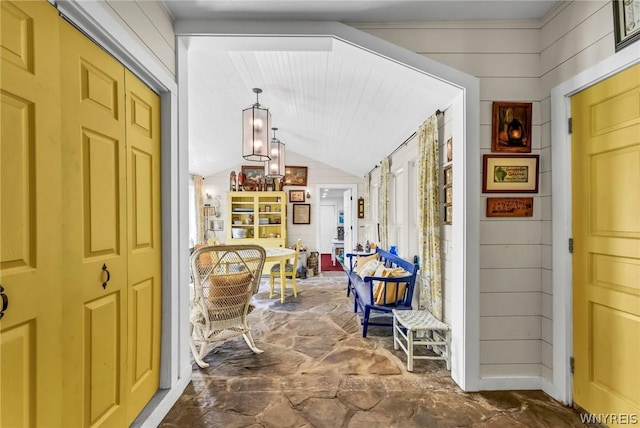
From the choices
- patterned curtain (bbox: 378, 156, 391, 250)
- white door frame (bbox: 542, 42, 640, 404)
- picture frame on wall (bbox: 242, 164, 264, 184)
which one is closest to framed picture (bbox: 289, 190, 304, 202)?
picture frame on wall (bbox: 242, 164, 264, 184)

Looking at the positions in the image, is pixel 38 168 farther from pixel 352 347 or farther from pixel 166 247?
pixel 352 347

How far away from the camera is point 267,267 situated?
514cm

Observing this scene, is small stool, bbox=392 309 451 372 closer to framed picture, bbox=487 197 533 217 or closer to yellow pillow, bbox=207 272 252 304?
framed picture, bbox=487 197 533 217

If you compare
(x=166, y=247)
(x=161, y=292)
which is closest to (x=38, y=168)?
(x=166, y=247)

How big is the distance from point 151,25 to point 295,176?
4.86m

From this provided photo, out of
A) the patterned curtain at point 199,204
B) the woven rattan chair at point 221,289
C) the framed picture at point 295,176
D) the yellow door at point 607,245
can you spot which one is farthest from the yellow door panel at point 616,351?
the patterned curtain at point 199,204

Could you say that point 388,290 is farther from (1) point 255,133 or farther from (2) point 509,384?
(1) point 255,133

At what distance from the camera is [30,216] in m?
1.00

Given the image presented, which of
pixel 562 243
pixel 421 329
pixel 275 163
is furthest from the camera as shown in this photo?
pixel 275 163

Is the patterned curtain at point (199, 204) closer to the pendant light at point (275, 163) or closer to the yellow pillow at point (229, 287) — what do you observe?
the pendant light at point (275, 163)

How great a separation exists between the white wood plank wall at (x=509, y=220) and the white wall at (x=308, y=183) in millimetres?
4502

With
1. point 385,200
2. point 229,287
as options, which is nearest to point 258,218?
point 385,200

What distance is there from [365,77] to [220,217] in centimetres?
504

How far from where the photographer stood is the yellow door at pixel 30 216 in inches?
36.3
